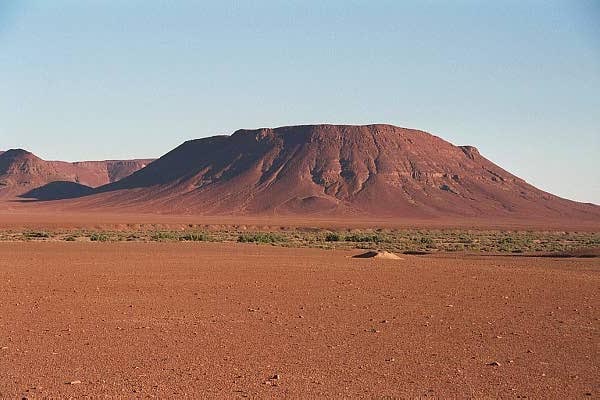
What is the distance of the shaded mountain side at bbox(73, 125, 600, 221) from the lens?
5438 inches

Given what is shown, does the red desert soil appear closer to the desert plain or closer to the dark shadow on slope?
the desert plain

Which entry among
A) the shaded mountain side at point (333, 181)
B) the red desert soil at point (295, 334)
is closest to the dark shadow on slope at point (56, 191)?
the shaded mountain side at point (333, 181)

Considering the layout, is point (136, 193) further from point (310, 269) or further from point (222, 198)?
point (310, 269)

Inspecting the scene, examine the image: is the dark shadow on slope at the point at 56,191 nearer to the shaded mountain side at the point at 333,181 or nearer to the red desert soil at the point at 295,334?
the shaded mountain side at the point at 333,181

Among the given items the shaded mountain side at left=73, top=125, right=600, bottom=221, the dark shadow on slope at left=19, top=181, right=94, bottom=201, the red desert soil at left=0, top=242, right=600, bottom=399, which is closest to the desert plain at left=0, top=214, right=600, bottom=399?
the red desert soil at left=0, top=242, right=600, bottom=399

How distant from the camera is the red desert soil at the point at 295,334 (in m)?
10.2

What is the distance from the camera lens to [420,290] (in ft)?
70.6

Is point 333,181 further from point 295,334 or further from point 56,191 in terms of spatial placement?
point 295,334

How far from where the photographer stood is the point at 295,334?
13.9 m

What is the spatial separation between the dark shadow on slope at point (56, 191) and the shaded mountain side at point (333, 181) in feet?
73.1

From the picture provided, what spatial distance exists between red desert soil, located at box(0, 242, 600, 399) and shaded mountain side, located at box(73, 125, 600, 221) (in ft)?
362

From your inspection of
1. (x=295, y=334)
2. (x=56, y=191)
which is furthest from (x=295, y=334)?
(x=56, y=191)

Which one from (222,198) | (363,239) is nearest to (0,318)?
(363,239)

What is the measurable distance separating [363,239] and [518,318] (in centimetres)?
4283
